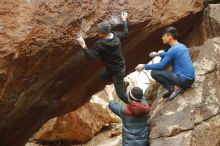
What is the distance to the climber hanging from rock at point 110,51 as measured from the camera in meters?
8.54

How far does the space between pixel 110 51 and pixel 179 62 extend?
1254 millimetres

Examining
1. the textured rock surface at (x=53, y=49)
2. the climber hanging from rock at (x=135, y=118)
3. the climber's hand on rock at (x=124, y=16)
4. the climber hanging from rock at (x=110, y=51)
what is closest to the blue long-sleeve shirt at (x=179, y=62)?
the climber hanging from rock at (x=110, y=51)

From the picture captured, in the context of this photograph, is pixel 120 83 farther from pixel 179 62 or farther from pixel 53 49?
pixel 53 49

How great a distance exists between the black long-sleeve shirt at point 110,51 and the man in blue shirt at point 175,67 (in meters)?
0.40

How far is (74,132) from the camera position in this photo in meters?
15.5

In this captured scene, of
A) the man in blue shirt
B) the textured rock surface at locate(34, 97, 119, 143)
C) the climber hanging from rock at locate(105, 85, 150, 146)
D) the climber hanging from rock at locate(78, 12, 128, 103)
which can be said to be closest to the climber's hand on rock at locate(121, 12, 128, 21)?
the climber hanging from rock at locate(78, 12, 128, 103)

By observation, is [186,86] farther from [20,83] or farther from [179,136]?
[20,83]

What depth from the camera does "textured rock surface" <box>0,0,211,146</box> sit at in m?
8.49

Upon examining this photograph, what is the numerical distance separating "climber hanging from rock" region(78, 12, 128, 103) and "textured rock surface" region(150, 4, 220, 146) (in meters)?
0.87

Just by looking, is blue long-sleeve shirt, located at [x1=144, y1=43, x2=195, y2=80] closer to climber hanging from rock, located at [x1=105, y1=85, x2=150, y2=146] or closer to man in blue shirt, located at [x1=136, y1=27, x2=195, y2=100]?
man in blue shirt, located at [x1=136, y1=27, x2=195, y2=100]

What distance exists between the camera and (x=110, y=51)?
28.8 ft

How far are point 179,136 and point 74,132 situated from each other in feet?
23.9

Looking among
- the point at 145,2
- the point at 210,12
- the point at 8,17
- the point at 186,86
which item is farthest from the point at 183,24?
the point at 8,17

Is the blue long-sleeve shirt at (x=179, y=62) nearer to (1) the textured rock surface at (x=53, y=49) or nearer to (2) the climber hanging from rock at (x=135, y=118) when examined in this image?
(2) the climber hanging from rock at (x=135, y=118)
